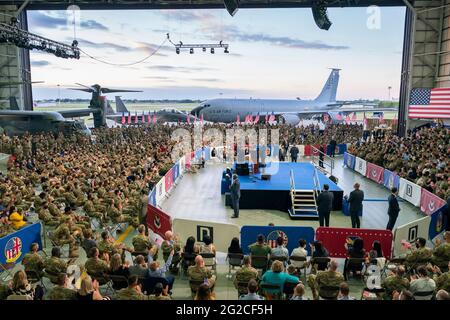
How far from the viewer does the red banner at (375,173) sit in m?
18.7

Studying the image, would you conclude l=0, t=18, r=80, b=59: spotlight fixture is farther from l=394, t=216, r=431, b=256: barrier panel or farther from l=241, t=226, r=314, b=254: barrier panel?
l=394, t=216, r=431, b=256: barrier panel

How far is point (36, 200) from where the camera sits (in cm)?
1094

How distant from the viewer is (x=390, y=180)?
1764 cm

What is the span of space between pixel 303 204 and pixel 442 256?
669cm

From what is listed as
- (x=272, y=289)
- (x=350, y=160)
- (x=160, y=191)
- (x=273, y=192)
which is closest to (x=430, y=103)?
(x=350, y=160)

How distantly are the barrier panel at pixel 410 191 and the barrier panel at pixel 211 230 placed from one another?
8.82 metres

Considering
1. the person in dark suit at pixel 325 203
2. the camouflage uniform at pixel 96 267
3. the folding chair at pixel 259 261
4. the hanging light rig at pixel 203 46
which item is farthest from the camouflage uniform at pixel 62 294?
the hanging light rig at pixel 203 46

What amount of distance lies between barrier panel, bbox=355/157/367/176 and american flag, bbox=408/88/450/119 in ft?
36.1

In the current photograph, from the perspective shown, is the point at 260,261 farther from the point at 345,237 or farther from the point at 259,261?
the point at 345,237

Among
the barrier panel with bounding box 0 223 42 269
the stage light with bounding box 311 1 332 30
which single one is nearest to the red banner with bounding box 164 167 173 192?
the barrier panel with bounding box 0 223 42 269

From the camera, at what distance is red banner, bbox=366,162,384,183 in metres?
18.7

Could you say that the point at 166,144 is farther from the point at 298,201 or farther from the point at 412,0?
the point at 412,0

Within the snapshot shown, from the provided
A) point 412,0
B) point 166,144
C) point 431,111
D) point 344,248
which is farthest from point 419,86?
point 344,248

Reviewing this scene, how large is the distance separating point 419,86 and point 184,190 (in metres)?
25.8
